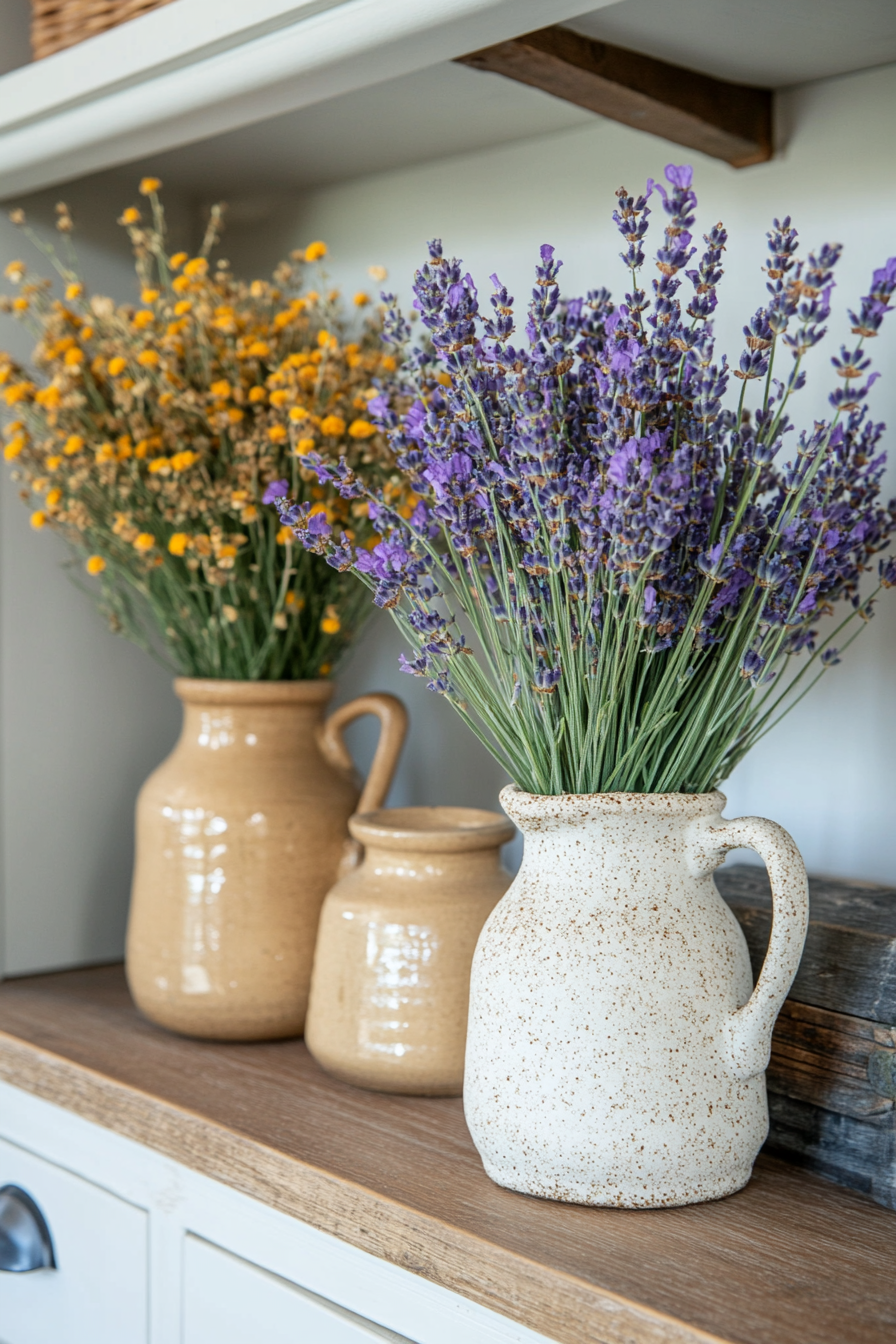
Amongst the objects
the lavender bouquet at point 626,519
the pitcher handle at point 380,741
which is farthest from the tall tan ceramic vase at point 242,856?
the lavender bouquet at point 626,519

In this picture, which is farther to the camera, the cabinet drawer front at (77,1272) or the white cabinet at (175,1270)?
the cabinet drawer front at (77,1272)

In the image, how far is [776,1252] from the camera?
2.06ft

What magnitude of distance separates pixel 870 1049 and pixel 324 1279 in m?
0.33

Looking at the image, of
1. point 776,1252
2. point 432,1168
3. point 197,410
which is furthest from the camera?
point 197,410

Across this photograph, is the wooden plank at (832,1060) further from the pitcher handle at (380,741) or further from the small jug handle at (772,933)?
the pitcher handle at (380,741)

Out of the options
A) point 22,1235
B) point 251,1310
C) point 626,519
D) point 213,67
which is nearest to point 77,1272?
point 22,1235

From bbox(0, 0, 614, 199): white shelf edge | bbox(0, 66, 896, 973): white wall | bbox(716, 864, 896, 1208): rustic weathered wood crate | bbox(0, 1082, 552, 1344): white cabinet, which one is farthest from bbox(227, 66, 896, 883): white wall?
bbox(0, 1082, 552, 1344): white cabinet

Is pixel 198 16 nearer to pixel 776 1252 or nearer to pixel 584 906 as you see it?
pixel 584 906

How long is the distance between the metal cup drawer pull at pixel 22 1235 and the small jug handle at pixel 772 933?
541 millimetres

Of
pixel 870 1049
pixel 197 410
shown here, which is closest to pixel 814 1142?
pixel 870 1049

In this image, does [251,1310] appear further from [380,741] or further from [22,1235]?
[380,741]

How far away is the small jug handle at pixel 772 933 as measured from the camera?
653 millimetres

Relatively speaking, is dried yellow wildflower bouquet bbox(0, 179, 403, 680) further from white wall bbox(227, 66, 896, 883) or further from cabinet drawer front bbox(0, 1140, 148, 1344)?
cabinet drawer front bbox(0, 1140, 148, 1344)

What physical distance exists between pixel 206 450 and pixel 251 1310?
0.58 m
